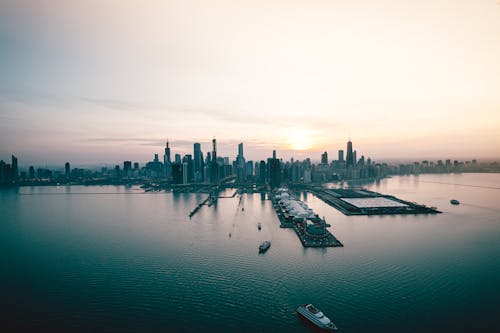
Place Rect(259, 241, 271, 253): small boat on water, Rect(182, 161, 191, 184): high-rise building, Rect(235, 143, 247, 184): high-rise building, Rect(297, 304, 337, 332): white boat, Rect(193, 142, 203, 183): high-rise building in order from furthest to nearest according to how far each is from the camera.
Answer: Rect(235, 143, 247, 184): high-rise building, Rect(193, 142, 203, 183): high-rise building, Rect(182, 161, 191, 184): high-rise building, Rect(259, 241, 271, 253): small boat on water, Rect(297, 304, 337, 332): white boat

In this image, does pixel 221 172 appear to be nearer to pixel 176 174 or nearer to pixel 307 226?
pixel 176 174

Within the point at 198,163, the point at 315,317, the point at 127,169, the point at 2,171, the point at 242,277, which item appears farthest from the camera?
the point at 127,169

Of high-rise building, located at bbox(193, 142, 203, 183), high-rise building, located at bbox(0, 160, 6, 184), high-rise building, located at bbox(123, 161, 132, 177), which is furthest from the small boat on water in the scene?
high-rise building, located at bbox(0, 160, 6, 184)

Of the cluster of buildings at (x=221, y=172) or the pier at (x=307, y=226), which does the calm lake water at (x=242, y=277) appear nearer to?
the pier at (x=307, y=226)

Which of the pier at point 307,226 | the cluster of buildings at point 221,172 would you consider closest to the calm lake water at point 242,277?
the pier at point 307,226

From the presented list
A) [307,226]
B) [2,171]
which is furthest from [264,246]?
[2,171]

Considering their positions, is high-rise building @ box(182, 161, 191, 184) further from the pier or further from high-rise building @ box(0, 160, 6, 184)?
high-rise building @ box(0, 160, 6, 184)
